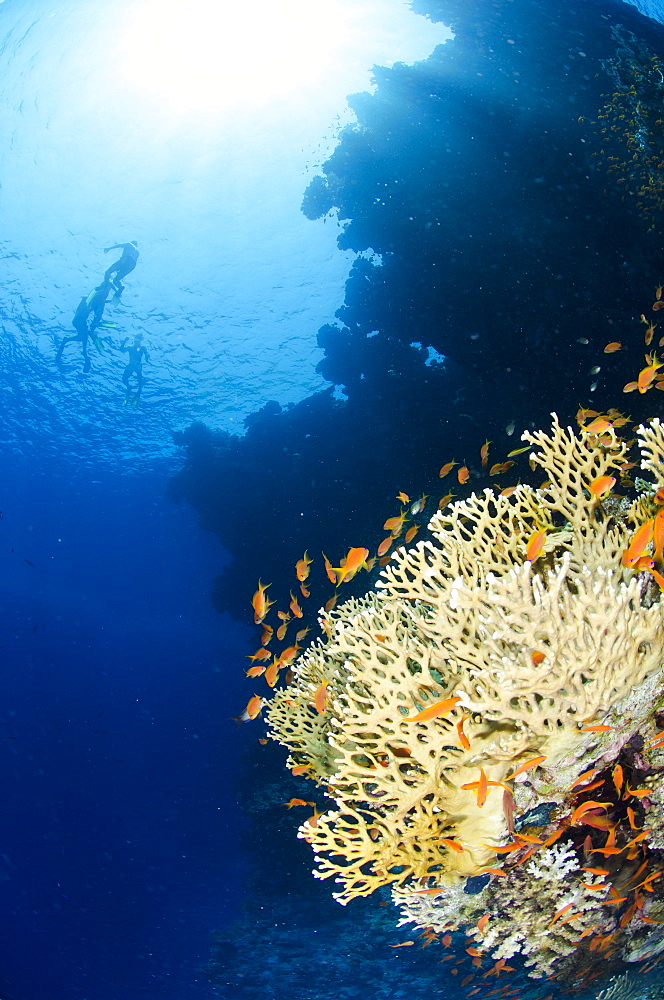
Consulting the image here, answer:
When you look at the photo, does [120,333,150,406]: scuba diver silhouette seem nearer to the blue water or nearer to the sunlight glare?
the blue water

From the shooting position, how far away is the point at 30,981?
20453 mm

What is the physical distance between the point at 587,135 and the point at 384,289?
18.0ft

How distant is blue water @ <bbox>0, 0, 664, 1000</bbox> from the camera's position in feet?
36.1

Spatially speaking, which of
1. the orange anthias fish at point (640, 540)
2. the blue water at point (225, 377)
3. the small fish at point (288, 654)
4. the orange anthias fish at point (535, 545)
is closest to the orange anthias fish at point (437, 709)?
the orange anthias fish at point (535, 545)

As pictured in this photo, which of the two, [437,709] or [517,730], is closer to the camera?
[437,709]

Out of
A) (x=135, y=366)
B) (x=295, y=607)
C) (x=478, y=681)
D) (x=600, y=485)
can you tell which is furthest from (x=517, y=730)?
(x=135, y=366)

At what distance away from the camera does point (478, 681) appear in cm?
273

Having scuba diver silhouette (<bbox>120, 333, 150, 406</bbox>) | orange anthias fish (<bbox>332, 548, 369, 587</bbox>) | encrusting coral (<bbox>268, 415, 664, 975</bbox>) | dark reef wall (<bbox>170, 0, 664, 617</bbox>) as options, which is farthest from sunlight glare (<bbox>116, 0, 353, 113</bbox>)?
encrusting coral (<bbox>268, 415, 664, 975</bbox>)

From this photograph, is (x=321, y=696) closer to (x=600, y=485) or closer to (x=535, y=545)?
(x=535, y=545)

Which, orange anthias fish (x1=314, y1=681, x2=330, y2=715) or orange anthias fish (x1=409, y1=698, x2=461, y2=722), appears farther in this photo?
orange anthias fish (x1=314, y1=681, x2=330, y2=715)

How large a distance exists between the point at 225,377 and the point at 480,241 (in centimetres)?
1207

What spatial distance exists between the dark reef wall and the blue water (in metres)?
0.07

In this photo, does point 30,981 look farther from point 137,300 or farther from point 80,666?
point 137,300

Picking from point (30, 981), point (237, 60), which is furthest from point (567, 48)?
point (30, 981)
